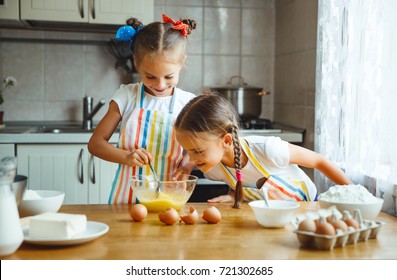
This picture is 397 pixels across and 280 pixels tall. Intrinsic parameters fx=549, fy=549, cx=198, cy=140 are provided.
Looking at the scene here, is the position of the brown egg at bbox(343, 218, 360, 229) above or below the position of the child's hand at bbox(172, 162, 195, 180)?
below

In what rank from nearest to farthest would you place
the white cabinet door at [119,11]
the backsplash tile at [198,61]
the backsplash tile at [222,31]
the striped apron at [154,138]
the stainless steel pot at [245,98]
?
1. the striped apron at [154,138]
2. the white cabinet door at [119,11]
3. the stainless steel pot at [245,98]
4. the backsplash tile at [198,61]
5. the backsplash tile at [222,31]

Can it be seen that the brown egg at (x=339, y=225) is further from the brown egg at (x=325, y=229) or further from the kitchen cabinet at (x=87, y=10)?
the kitchen cabinet at (x=87, y=10)

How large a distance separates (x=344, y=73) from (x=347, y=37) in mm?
144

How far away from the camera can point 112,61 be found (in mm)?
3258

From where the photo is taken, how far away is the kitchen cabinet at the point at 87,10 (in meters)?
2.83

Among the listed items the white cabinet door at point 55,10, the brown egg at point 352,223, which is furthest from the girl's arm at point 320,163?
the white cabinet door at point 55,10

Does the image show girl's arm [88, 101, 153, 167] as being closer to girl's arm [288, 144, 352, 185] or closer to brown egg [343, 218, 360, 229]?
girl's arm [288, 144, 352, 185]

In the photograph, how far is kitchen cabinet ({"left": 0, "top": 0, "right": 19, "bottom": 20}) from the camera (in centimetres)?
281

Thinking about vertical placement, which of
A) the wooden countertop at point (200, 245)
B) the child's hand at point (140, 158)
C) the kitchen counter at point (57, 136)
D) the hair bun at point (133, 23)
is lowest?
the wooden countertop at point (200, 245)

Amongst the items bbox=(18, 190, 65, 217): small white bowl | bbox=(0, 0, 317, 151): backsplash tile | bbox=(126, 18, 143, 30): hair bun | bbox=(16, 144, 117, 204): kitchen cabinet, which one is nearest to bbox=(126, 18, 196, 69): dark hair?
bbox=(126, 18, 143, 30): hair bun

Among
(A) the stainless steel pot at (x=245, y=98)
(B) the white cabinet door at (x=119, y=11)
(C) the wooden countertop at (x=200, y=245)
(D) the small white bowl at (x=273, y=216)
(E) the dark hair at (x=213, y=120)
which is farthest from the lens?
(A) the stainless steel pot at (x=245, y=98)

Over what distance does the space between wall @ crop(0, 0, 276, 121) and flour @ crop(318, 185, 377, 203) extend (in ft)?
6.53

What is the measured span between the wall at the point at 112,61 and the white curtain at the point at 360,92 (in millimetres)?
814

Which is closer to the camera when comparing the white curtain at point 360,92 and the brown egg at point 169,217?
the brown egg at point 169,217
